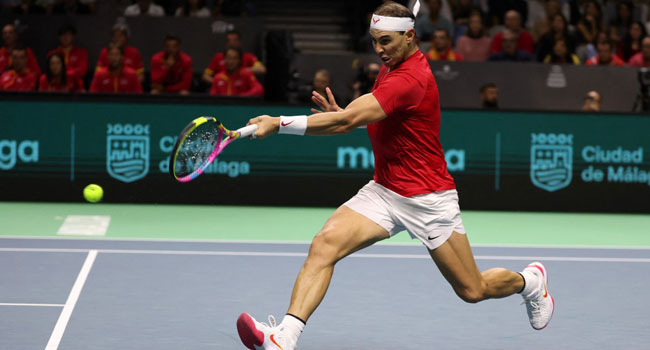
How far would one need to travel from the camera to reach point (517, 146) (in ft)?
38.4

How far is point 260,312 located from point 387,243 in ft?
10.4

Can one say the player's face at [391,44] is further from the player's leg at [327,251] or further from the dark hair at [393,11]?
the player's leg at [327,251]

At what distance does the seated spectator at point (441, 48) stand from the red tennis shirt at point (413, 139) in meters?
7.90

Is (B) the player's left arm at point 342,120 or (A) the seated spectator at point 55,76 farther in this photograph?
(A) the seated spectator at point 55,76

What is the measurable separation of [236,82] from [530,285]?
7.18m

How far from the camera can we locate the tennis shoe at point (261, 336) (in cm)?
466

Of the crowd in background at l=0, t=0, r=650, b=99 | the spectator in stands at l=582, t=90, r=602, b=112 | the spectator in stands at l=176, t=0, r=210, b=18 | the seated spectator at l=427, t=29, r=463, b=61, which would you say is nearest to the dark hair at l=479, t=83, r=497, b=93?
the seated spectator at l=427, t=29, r=463, b=61

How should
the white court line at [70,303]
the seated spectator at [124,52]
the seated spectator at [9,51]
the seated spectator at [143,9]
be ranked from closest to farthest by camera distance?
the white court line at [70,303] < the seated spectator at [124,52] < the seated spectator at [9,51] < the seated spectator at [143,9]

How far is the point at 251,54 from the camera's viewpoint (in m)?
13.1

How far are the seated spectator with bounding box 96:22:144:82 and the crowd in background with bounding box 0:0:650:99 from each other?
1 centimetres

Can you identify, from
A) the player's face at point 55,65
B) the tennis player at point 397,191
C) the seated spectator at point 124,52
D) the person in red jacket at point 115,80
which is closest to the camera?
the tennis player at point 397,191

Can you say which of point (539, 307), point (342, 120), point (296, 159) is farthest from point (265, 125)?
point (296, 159)

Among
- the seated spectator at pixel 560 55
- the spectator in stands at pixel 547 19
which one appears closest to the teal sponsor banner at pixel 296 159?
the seated spectator at pixel 560 55

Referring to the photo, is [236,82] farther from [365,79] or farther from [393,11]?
[393,11]
